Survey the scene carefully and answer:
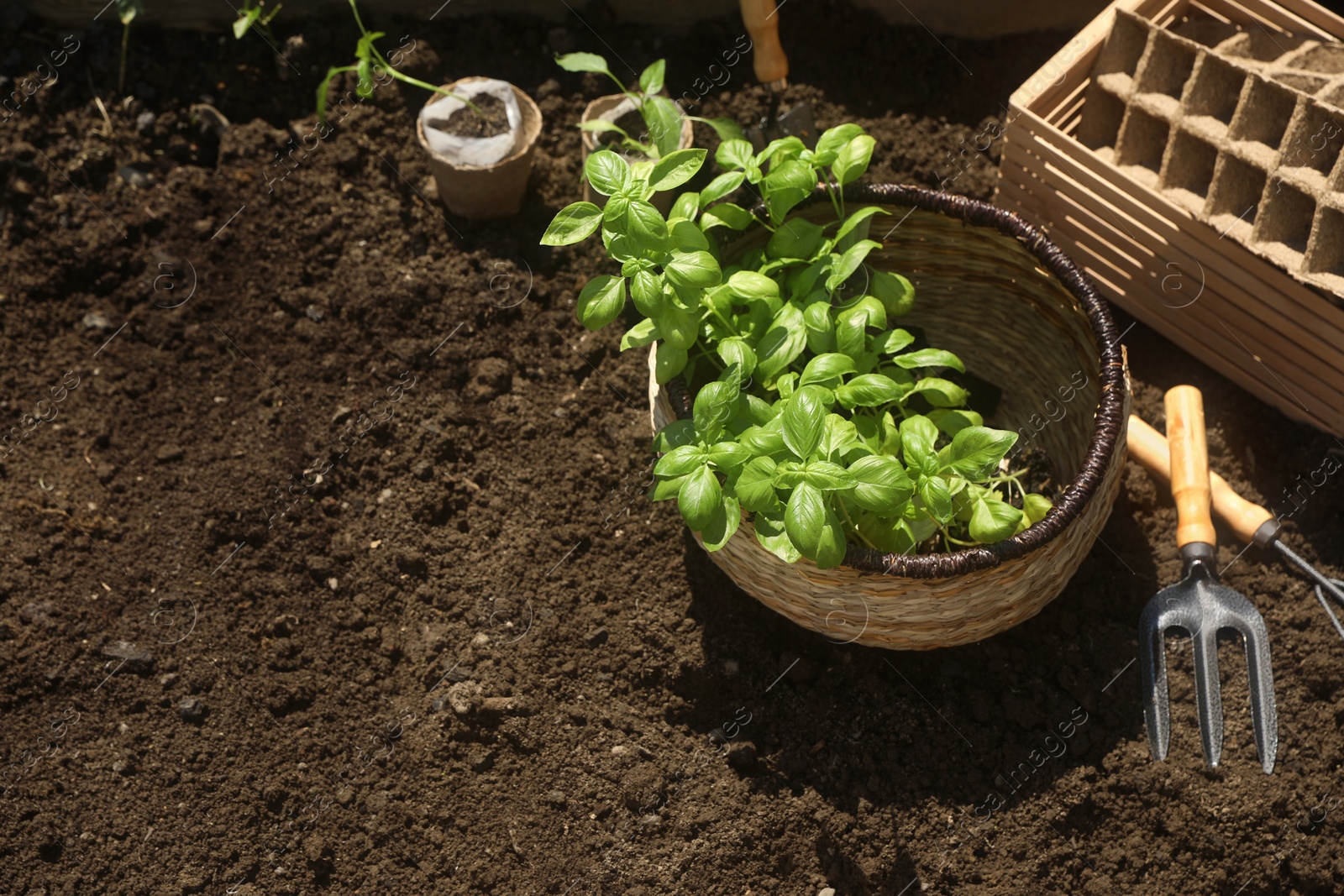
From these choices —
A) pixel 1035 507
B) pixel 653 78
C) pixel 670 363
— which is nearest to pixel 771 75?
pixel 653 78

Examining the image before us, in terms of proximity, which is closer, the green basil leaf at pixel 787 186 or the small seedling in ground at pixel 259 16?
the green basil leaf at pixel 787 186

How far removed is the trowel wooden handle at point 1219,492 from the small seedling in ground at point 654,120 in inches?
43.9

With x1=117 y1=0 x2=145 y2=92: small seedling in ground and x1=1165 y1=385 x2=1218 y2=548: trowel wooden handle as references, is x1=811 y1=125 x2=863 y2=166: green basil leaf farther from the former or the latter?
x1=117 y1=0 x2=145 y2=92: small seedling in ground

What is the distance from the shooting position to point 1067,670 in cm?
242

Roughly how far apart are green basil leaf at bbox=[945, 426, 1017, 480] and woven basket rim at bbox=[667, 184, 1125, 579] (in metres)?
0.09

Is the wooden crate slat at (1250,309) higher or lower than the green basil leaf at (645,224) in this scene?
lower

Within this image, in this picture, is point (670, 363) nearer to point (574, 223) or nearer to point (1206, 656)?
point (574, 223)

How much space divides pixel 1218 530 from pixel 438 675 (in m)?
1.85

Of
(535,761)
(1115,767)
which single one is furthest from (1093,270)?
(535,761)

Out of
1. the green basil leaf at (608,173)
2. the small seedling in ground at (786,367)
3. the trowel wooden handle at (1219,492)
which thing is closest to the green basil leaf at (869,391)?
the small seedling in ground at (786,367)

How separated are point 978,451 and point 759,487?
0.44 metres

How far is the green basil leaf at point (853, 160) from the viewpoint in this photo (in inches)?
81.2

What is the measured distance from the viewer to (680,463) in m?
1.83

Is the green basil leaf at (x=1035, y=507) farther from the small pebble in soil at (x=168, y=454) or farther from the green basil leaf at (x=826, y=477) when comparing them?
the small pebble in soil at (x=168, y=454)
